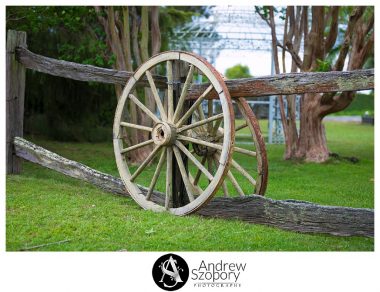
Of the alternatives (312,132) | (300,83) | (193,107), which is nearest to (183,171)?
(193,107)

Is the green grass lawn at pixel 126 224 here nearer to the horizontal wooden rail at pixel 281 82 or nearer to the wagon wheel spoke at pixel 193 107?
the wagon wheel spoke at pixel 193 107

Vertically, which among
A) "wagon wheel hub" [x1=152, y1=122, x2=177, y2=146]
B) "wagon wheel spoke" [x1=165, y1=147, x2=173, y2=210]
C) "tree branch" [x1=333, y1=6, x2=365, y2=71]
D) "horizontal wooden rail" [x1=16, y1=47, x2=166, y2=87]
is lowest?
"wagon wheel spoke" [x1=165, y1=147, x2=173, y2=210]

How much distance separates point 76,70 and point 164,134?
2078 millimetres

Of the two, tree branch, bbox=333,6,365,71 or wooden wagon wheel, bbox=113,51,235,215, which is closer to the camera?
wooden wagon wheel, bbox=113,51,235,215

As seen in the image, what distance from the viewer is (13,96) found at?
8156 millimetres

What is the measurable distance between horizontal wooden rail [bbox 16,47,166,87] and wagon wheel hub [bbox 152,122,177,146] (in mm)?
781

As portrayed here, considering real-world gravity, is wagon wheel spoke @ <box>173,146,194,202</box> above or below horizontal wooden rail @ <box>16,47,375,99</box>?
below

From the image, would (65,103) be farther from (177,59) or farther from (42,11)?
(177,59)

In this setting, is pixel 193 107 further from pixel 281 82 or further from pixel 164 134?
pixel 281 82

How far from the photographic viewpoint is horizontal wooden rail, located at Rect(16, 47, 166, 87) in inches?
263
